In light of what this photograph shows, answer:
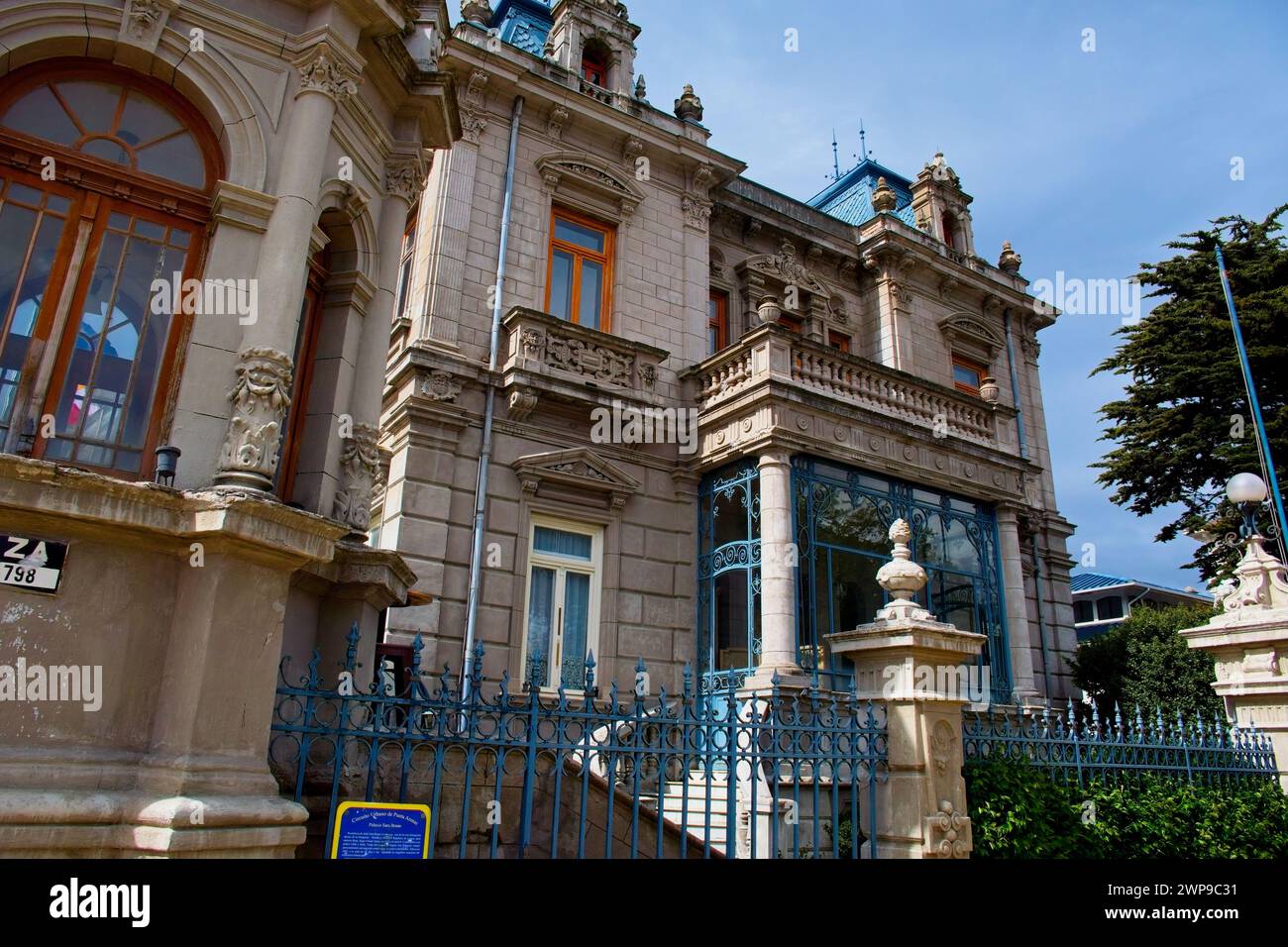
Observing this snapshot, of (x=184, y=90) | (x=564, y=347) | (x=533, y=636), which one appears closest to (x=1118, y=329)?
(x=564, y=347)

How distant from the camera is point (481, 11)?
48.8 ft

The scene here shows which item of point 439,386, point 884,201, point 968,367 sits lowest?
point 439,386

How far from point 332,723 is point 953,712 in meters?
4.90

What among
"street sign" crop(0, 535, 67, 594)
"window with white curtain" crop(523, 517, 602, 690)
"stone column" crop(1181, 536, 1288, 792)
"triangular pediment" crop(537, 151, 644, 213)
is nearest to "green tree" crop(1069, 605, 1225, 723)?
"stone column" crop(1181, 536, 1288, 792)

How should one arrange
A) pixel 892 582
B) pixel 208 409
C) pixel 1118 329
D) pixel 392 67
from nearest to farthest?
pixel 208 409 < pixel 392 67 < pixel 892 582 < pixel 1118 329

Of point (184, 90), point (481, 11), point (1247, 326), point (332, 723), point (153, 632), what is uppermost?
point (481, 11)

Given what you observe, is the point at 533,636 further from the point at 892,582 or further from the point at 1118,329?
the point at 1118,329

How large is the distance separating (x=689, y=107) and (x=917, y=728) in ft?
43.6

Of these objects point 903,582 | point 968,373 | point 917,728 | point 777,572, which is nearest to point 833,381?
point 777,572

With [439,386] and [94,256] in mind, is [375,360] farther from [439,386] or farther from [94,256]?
[439,386]

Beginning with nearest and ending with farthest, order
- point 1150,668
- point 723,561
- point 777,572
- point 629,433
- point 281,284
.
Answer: point 281,284, point 777,572, point 723,561, point 629,433, point 1150,668

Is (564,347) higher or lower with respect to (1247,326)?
lower

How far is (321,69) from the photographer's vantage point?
617 cm

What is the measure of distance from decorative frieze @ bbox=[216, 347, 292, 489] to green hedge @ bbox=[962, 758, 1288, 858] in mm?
6129
